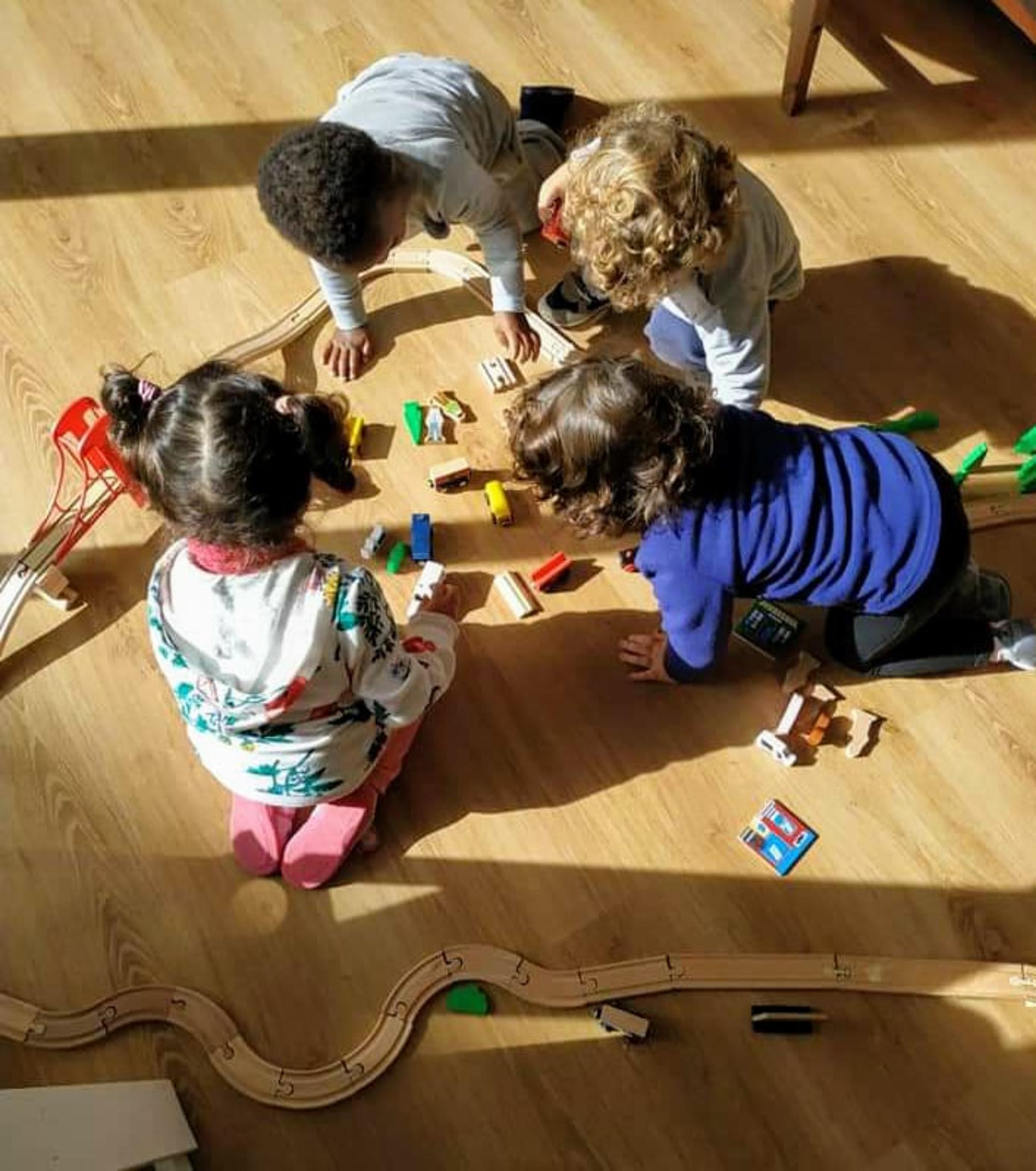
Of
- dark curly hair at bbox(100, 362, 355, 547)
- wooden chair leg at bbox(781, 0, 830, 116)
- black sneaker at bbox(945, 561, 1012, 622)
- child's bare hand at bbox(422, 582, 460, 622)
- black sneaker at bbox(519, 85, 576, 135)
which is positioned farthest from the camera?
black sneaker at bbox(519, 85, 576, 135)

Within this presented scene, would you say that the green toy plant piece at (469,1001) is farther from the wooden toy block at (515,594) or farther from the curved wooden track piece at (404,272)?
the curved wooden track piece at (404,272)

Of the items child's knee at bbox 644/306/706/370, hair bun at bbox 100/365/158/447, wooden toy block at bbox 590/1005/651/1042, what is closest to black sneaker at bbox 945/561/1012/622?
child's knee at bbox 644/306/706/370

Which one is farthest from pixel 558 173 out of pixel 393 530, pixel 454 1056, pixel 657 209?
pixel 454 1056

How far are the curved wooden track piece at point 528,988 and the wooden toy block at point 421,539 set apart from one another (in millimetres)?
622

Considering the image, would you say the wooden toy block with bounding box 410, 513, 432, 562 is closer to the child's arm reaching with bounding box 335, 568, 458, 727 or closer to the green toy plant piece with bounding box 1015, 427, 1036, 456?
the child's arm reaching with bounding box 335, 568, 458, 727

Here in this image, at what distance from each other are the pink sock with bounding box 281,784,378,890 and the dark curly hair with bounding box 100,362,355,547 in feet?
1.62

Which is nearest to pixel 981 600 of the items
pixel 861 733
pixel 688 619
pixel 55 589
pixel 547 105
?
pixel 861 733

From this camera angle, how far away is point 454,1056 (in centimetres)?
153

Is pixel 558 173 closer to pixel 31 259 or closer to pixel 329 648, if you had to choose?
pixel 329 648

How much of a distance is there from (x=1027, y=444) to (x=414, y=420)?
1.02 metres

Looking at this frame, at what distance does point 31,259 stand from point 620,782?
146 cm

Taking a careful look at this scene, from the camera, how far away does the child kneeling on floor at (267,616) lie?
1.19m

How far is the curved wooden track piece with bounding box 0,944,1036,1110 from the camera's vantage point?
153 cm

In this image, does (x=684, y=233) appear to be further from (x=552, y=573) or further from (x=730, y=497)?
(x=552, y=573)
